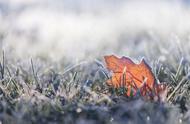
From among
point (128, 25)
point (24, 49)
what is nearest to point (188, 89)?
point (24, 49)

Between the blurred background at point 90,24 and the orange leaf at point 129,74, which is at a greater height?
the orange leaf at point 129,74

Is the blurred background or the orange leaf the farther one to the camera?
the blurred background

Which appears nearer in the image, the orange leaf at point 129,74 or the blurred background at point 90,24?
the orange leaf at point 129,74

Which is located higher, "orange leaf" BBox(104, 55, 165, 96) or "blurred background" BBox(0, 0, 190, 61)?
"orange leaf" BBox(104, 55, 165, 96)

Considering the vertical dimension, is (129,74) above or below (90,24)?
above
